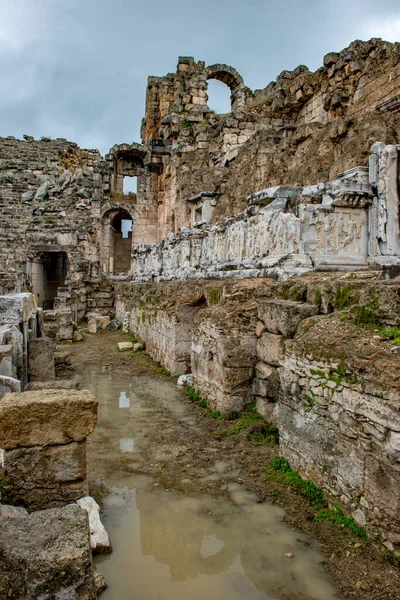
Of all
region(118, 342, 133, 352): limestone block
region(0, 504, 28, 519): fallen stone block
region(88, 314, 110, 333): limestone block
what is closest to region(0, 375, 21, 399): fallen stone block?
region(0, 504, 28, 519): fallen stone block

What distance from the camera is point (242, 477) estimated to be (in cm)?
420

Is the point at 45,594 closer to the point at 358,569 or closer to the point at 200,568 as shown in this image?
the point at 200,568

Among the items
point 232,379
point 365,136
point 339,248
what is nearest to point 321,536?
point 232,379

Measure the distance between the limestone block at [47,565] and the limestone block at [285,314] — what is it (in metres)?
2.91

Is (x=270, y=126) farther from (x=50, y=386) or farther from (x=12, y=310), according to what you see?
(x=50, y=386)

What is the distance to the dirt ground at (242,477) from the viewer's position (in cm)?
278

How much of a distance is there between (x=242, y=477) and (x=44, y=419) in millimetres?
1969

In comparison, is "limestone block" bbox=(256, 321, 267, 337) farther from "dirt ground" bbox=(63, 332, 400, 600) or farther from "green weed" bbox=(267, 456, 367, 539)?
"green weed" bbox=(267, 456, 367, 539)

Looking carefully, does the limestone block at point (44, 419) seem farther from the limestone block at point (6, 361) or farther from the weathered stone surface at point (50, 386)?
the weathered stone surface at point (50, 386)

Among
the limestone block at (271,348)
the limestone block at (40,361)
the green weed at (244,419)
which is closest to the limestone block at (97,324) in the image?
the limestone block at (40,361)

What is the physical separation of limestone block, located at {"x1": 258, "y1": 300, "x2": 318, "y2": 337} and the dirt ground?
4.14 feet

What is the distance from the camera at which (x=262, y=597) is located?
2711 mm

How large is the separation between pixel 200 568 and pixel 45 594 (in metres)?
1.21

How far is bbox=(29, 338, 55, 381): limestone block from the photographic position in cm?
667
